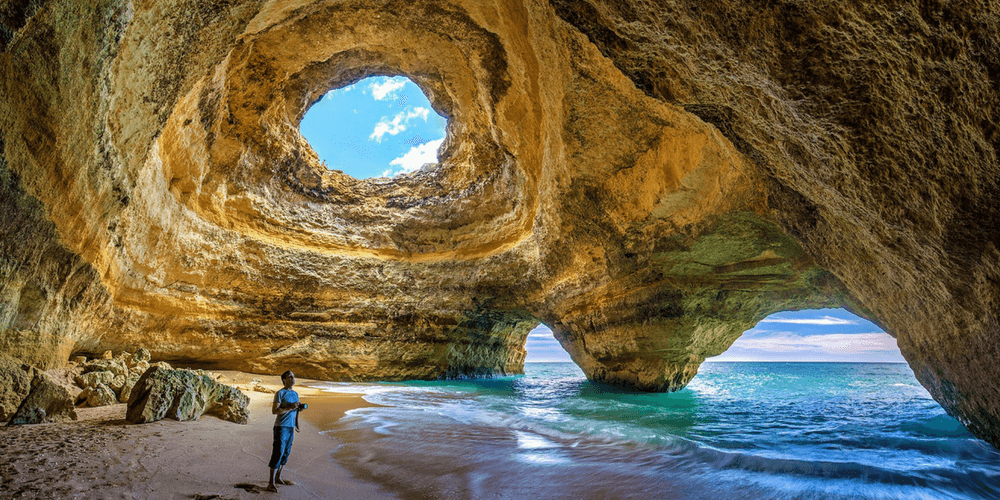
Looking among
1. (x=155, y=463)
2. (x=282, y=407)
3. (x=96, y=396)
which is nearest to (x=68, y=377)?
(x=96, y=396)

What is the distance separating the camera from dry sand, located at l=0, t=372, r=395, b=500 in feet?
7.31

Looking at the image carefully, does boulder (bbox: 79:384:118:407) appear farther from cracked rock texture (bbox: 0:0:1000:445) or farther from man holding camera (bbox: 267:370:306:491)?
man holding camera (bbox: 267:370:306:491)

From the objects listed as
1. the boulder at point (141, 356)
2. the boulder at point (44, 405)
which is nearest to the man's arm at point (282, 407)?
the boulder at point (44, 405)

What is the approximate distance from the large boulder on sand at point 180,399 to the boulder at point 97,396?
927 mm

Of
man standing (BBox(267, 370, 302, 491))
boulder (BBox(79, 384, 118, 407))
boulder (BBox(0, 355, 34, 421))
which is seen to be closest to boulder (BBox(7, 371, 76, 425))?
boulder (BBox(0, 355, 34, 421))

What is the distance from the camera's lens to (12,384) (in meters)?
3.72

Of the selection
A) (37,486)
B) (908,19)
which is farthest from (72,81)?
(908,19)

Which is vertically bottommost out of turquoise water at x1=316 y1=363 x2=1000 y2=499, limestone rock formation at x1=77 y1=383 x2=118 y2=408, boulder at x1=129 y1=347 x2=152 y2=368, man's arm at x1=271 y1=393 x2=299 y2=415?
turquoise water at x1=316 y1=363 x2=1000 y2=499

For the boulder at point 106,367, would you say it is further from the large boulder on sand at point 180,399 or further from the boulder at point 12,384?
the large boulder on sand at point 180,399

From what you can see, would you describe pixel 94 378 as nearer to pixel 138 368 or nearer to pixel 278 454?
pixel 138 368

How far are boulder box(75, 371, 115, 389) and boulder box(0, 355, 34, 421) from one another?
1071 millimetres

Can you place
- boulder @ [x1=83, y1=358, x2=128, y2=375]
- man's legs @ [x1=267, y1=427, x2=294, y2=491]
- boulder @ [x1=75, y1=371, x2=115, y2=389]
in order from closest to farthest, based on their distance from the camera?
man's legs @ [x1=267, y1=427, x2=294, y2=491] → boulder @ [x1=75, y1=371, x2=115, y2=389] → boulder @ [x1=83, y1=358, x2=128, y2=375]

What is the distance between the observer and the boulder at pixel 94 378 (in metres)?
5.06

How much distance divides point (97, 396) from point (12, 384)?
39.8 inches
